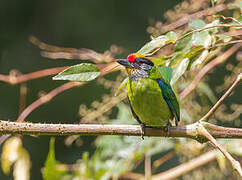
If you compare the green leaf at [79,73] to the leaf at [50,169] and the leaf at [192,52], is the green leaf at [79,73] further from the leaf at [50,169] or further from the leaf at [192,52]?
the leaf at [50,169]

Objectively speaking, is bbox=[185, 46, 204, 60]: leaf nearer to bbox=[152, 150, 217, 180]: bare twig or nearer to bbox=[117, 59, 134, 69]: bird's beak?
bbox=[117, 59, 134, 69]: bird's beak

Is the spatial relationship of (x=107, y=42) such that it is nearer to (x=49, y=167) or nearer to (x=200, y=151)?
(x=200, y=151)

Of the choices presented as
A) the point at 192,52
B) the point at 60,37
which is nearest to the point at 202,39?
the point at 192,52

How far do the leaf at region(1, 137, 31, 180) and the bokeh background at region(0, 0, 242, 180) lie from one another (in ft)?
10.2

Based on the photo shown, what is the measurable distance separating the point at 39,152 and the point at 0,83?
1096 millimetres

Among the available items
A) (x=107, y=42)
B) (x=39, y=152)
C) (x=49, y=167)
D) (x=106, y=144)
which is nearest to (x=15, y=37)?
(x=107, y=42)

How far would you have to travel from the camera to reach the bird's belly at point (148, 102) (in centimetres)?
201

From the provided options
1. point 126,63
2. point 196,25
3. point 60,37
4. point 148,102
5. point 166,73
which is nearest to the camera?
point 166,73

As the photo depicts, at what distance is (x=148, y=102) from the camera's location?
2012 mm

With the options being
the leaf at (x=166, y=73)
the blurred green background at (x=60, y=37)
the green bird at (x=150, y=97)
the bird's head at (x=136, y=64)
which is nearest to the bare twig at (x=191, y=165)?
the green bird at (x=150, y=97)

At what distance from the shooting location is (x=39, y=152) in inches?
225

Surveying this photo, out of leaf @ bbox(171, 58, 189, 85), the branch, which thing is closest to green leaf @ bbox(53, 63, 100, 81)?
the branch

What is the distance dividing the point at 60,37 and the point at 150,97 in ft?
15.9

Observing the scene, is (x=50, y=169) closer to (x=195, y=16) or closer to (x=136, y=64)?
(x=136, y=64)
